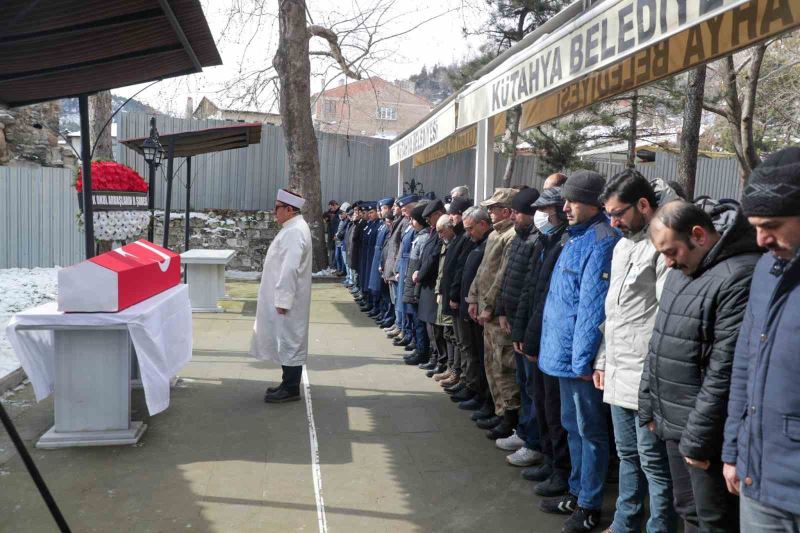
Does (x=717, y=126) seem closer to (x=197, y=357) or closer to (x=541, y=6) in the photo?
(x=541, y=6)

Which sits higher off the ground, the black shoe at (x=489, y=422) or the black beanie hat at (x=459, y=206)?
the black beanie hat at (x=459, y=206)

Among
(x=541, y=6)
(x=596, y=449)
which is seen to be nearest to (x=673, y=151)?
(x=541, y=6)

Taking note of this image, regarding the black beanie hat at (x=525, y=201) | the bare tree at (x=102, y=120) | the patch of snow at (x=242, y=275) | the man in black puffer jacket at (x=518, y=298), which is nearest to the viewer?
the man in black puffer jacket at (x=518, y=298)

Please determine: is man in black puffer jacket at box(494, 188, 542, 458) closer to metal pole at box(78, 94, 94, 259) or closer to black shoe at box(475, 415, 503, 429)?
black shoe at box(475, 415, 503, 429)

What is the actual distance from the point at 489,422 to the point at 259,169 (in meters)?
13.6

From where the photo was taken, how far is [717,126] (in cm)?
1733

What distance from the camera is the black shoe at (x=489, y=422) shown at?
523 cm

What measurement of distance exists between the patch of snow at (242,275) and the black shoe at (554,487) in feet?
39.3

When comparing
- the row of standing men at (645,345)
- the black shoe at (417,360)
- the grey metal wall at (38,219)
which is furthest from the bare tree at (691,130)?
the grey metal wall at (38,219)

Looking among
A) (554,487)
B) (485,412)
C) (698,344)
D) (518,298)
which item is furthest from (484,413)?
(698,344)

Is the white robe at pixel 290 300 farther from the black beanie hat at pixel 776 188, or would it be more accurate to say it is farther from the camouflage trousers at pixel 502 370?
the black beanie hat at pixel 776 188

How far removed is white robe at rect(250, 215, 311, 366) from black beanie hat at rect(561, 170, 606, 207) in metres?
2.81

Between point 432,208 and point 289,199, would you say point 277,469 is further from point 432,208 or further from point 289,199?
point 432,208

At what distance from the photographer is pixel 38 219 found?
45.5 ft
